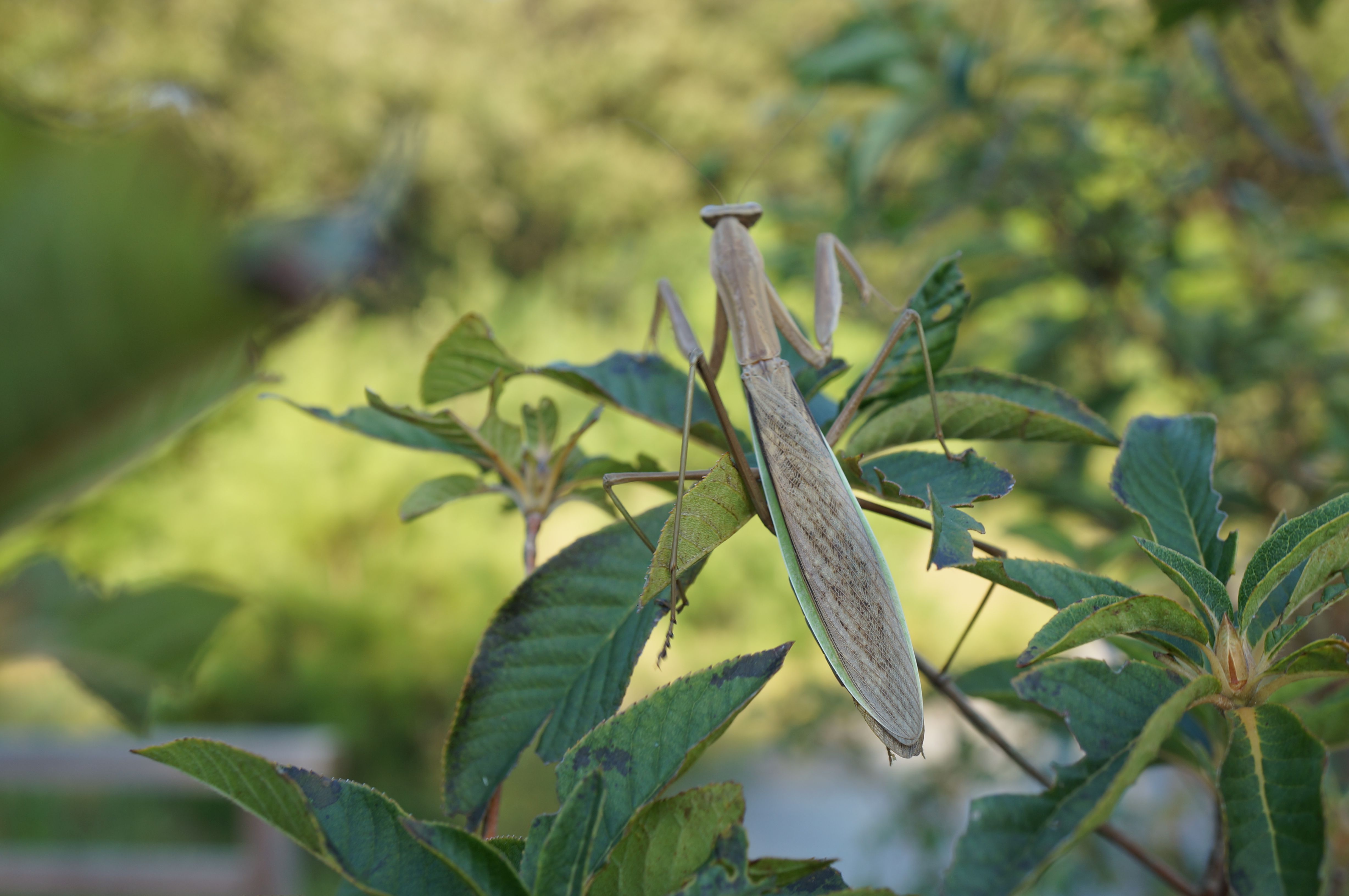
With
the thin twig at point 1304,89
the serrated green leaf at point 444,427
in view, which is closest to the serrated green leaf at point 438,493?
the serrated green leaf at point 444,427

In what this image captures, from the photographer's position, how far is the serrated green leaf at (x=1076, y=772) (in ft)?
0.89

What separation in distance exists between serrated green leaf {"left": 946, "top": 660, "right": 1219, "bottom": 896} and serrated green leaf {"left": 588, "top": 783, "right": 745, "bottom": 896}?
0.09m

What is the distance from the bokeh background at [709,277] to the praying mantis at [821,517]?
0.08 meters

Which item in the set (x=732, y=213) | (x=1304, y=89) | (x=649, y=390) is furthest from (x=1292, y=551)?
(x=1304, y=89)

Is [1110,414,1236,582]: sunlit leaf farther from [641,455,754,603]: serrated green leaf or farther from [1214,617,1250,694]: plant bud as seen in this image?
[641,455,754,603]: serrated green leaf

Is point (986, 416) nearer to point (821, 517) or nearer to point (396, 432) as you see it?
point (821, 517)

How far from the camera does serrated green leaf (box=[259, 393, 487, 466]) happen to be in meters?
0.52

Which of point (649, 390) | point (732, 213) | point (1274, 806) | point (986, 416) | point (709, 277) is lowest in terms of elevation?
point (1274, 806)

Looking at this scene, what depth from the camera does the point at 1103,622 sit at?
12.7 inches

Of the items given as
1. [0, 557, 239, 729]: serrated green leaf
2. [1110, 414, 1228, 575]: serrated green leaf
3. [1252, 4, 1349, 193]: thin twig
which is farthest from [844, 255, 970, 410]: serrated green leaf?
[1252, 4, 1349, 193]: thin twig

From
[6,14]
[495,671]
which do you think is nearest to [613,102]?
[6,14]

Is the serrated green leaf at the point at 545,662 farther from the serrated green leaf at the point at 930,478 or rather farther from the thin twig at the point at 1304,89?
the thin twig at the point at 1304,89

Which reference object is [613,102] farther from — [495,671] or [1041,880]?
[495,671]

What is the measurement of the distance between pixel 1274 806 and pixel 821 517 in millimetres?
233
